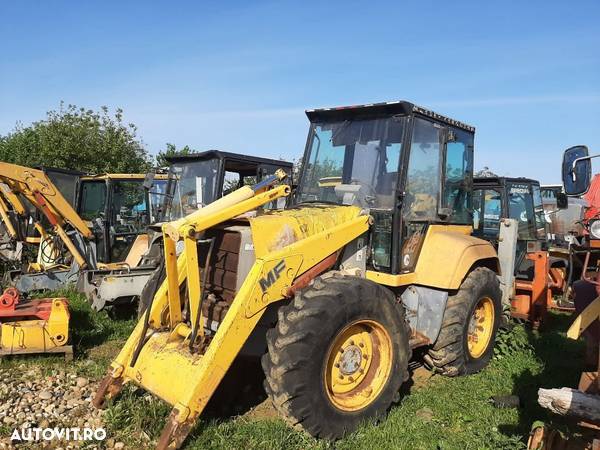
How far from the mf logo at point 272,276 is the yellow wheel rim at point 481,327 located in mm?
2704

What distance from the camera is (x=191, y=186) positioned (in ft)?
26.2

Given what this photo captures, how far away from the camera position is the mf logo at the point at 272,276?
12.0 feet

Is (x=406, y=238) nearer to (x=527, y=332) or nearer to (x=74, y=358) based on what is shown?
(x=527, y=332)

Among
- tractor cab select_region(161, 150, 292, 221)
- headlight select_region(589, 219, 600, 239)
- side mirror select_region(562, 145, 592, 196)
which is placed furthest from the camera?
tractor cab select_region(161, 150, 292, 221)

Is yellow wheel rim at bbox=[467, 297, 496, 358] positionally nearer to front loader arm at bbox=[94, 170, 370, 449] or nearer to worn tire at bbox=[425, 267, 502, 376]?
worn tire at bbox=[425, 267, 502, 376]

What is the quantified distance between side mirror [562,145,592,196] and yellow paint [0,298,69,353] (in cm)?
492

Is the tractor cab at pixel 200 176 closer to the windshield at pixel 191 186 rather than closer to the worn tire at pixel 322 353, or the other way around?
the windshield at pixel 191 186

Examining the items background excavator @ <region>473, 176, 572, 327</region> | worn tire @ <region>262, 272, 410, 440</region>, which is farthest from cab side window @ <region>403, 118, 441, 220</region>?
background excavator @ <region>473, 176, 572, 327</region>

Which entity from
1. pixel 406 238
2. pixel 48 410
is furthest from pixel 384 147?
pixel 48 410

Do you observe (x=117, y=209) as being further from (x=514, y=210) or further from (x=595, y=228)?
(x=595, y=228)

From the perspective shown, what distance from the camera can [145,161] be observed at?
69.1ft

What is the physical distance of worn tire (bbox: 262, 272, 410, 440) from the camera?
3516mm

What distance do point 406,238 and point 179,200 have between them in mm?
4387

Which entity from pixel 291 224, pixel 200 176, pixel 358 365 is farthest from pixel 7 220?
pixel 358 365
